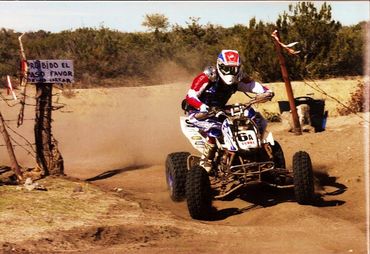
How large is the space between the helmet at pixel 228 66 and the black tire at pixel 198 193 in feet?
4.87

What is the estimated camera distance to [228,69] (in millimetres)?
8016

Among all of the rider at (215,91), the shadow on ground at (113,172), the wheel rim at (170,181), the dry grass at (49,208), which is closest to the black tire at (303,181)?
the rider at (215,91)

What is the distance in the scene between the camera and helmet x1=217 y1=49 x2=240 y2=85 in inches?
312

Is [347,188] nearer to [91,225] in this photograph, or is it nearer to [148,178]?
[148,178]

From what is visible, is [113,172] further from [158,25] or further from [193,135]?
[158,25]

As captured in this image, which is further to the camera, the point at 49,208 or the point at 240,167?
the point at 240,167

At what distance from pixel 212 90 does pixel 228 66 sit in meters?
0.58

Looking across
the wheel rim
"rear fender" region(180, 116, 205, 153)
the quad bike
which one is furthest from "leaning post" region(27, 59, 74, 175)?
the quad bike

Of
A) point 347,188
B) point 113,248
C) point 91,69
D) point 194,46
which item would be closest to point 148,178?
point 347,188

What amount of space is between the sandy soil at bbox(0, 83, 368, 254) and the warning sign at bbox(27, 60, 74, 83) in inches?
70.4

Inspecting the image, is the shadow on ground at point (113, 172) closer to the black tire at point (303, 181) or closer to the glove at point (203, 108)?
the glove at point (203, 108)

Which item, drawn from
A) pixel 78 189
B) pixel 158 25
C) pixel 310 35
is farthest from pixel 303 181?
pixel 158 25

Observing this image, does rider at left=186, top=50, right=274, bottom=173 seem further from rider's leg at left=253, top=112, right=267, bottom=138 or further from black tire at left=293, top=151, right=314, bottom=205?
black tire at left=293, top=151, right=314, bottom=205

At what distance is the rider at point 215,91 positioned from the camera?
798cm
